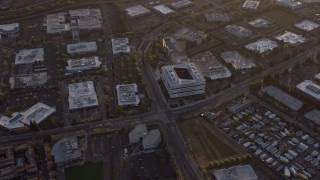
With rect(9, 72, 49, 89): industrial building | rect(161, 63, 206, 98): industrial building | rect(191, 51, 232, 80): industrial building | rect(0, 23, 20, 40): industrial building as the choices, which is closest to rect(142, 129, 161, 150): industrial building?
rect(161, 63, 206, 98): industrial building

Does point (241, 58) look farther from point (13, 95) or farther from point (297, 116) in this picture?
point (13, 95)

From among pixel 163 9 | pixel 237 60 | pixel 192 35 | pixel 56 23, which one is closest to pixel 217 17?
pixel 192 35

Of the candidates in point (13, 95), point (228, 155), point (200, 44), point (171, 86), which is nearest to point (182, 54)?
point (200, 44)

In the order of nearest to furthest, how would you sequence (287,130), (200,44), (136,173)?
(136,173) < (287,130) < (200,44)

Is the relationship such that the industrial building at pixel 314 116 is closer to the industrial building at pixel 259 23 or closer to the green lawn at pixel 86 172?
the industrial building at pixel 259 23

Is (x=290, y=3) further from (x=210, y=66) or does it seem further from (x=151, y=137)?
(x=151, y=137)

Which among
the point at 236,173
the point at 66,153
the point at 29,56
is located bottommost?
the point at 236,173

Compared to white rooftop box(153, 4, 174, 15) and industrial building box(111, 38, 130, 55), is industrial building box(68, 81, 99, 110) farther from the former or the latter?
white rooftop box(153, 4, 174, 15)
